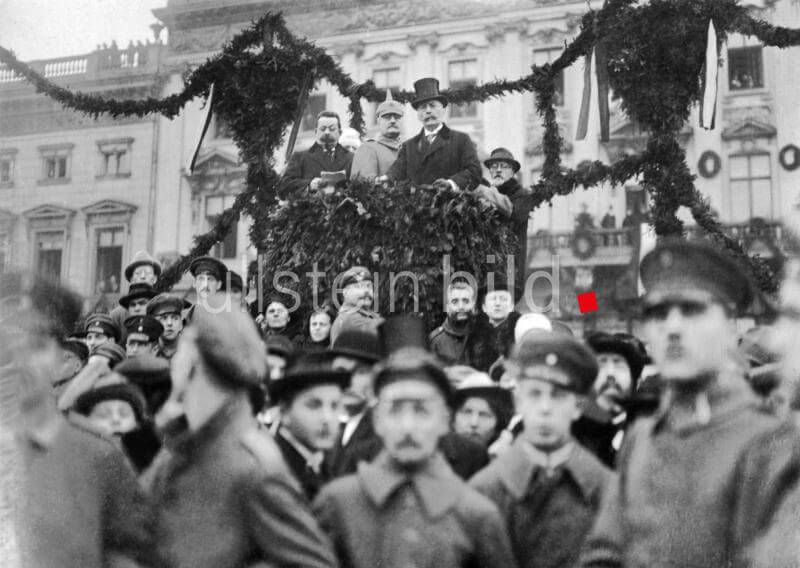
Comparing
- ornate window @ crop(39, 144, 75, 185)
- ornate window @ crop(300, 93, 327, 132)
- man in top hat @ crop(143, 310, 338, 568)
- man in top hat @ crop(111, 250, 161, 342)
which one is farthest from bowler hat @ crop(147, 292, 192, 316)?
ornate window @ crop(300, 93, 327, 132)

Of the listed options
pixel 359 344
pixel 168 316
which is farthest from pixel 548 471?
pixel 168 316

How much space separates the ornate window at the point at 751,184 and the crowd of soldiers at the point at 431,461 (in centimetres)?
1640

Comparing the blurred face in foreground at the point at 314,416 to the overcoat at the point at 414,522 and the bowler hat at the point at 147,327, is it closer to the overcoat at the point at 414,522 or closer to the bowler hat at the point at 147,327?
the overcoat at the point at 414,522

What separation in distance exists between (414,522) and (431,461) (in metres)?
0.17

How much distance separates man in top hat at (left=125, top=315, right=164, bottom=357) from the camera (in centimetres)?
455

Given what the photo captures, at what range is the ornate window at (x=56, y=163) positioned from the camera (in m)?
8.52

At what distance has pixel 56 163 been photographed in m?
9.17

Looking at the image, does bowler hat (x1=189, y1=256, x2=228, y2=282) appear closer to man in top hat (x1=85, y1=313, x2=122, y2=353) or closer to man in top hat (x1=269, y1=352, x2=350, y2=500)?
man in top hat (x1=85, y1=313, x2=122, y2=353)

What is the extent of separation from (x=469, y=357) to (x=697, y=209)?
102 inches

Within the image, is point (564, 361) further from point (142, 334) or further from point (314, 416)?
point (142, 334)

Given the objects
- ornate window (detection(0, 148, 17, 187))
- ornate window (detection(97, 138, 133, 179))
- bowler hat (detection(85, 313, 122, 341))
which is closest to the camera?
bowler hat (detection(85, 313, 122, 341))

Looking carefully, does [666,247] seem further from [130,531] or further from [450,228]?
[450,228]

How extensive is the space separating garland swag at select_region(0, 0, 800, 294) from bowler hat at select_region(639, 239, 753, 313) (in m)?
3.68

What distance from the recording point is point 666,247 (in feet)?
7.78
